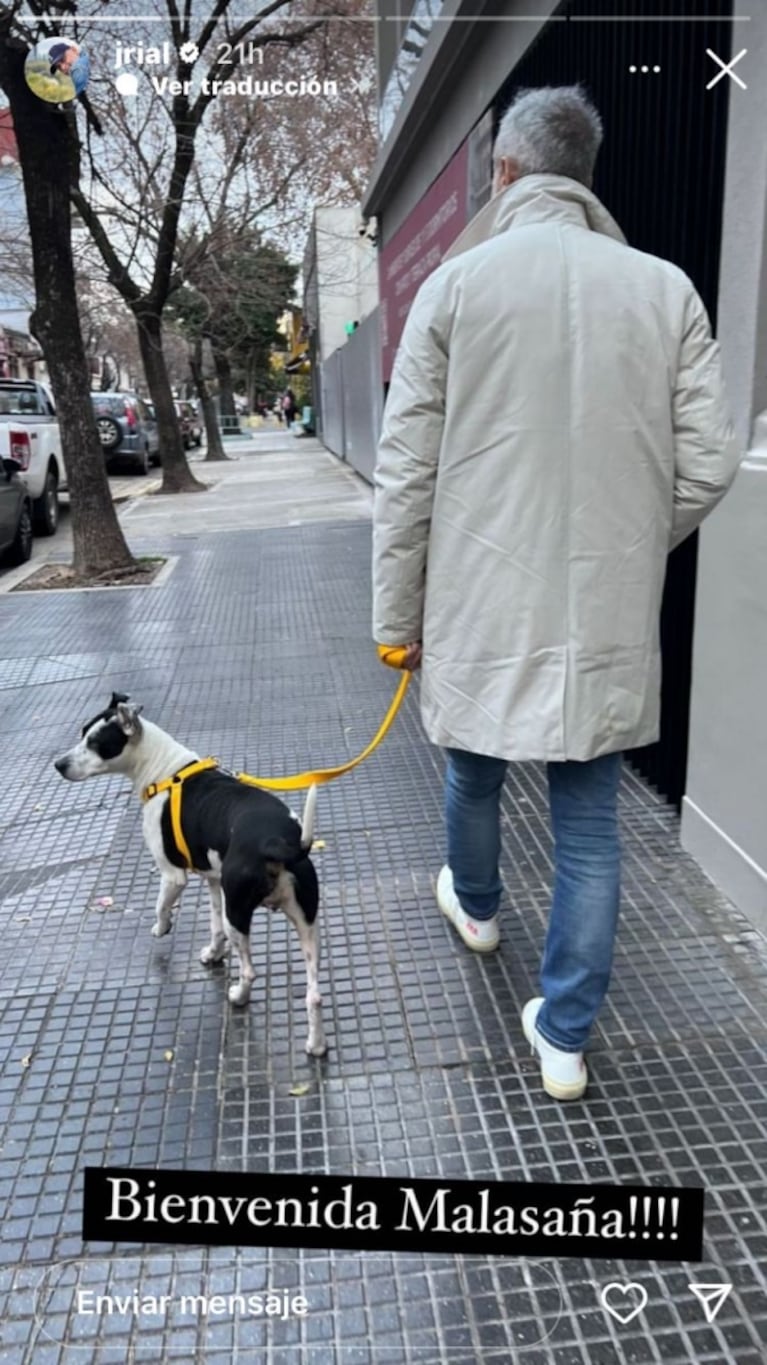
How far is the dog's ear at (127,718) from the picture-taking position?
10.0ft

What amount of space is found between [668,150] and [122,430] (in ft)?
62.8

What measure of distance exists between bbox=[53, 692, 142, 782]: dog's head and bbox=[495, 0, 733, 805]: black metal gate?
208 cm

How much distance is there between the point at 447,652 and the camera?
2.40 m

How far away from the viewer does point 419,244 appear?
9492 millimetres

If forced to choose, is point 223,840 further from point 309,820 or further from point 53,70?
point 53,70

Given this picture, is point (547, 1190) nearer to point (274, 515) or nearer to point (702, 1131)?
point (702, 1131)

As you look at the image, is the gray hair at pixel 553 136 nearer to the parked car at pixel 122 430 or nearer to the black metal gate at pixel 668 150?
the black metal gate at pixel 668 150

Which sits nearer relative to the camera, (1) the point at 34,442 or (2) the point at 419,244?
(2) the point at 419,244

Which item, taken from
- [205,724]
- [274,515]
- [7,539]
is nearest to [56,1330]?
[205,724]

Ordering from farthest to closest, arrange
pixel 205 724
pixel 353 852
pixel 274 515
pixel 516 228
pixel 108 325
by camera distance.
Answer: pixel 108 325 → pixel 274 515 → pixel 205 724 → pixel 353 852 → pixel 516 228

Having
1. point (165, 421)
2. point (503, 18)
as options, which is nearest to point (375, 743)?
point (503, 18)

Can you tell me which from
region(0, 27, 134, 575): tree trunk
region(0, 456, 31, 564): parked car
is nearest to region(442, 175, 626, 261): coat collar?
region(0, 27, 134, 575): tree trunk

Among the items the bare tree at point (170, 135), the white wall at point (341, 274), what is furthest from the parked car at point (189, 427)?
the bare tree at point (170, 135)

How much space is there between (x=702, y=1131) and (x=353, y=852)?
5.82 feet
